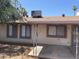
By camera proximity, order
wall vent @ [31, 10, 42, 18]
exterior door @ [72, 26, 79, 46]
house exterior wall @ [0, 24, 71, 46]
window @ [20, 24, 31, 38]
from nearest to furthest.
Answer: exterior door @ [72, 26, 79, 46] → house exterior wall @ [0, 24, 71, 46] → window @ [20, 24, 31, 38] → wall vent @ [31, 10, 42, 18]

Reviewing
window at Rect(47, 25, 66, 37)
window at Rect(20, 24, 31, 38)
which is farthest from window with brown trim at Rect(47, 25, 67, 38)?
window at Rect(20, 24, 31, 38)

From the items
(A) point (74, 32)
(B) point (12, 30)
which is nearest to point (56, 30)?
(A) point (74, 32)

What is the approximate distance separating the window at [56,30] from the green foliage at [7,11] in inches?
143

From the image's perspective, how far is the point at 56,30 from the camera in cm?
2205

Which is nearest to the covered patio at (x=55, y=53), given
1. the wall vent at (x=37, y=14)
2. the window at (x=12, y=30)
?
the window at (x=12, y=30)

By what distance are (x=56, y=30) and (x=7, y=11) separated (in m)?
5.42

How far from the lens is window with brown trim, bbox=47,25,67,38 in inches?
854

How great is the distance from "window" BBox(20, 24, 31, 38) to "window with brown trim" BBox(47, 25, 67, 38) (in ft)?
7.22

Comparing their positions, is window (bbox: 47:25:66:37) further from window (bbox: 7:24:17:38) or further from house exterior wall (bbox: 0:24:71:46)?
window (bbox: 7:24:17:38)

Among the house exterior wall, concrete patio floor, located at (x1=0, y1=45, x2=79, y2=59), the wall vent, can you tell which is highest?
the wall vent

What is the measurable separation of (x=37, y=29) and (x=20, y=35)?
2.07 meters

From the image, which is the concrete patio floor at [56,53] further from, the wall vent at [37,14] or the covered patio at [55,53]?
the wall vent at [37,14]

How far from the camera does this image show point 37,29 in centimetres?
2262

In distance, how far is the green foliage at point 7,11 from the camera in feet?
64.4
